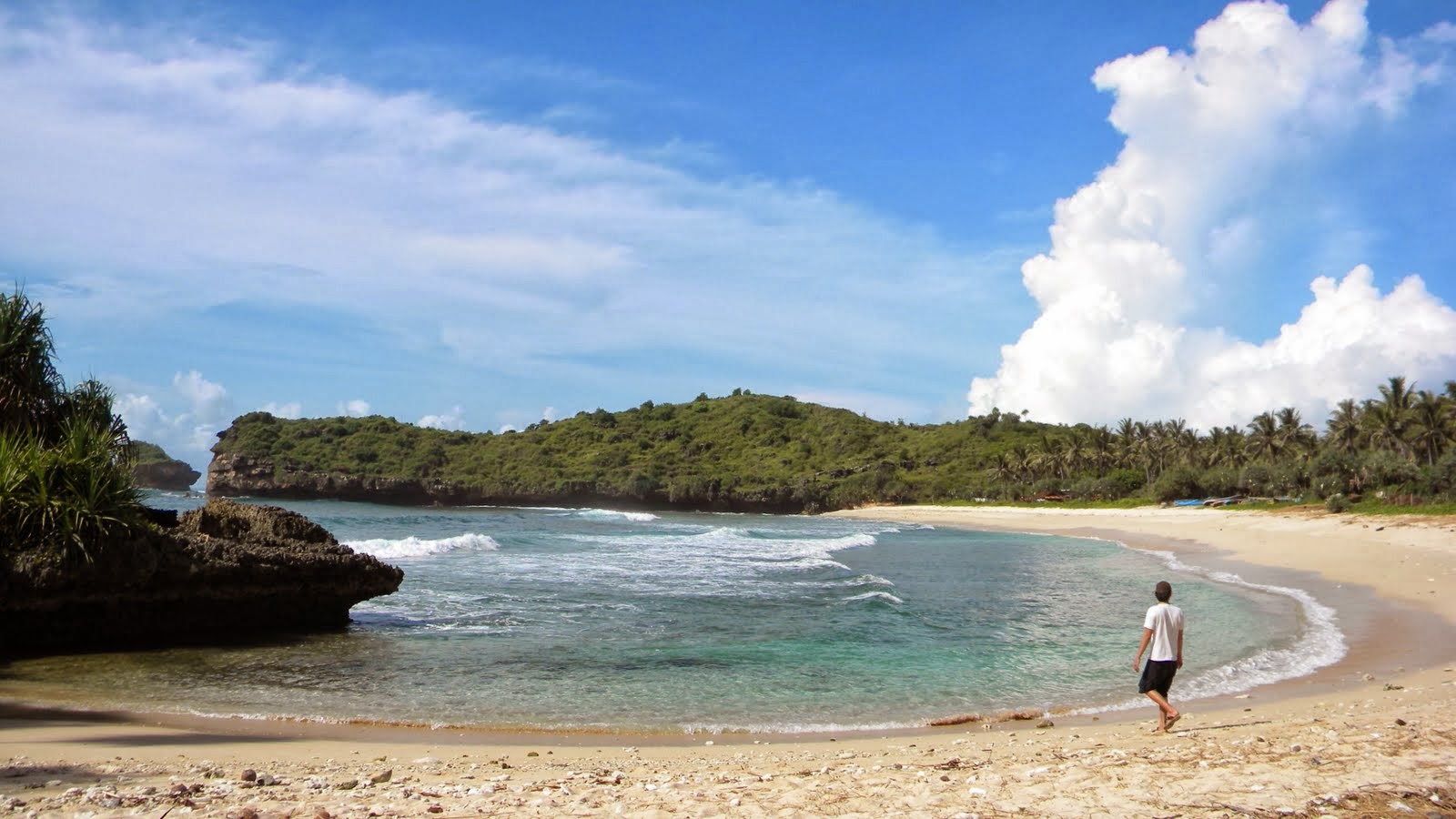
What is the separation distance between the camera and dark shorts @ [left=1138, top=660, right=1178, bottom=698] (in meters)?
8.90

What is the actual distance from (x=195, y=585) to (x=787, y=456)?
413ft

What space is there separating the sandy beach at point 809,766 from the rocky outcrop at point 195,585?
2.79m

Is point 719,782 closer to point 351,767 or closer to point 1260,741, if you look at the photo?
point 351,767

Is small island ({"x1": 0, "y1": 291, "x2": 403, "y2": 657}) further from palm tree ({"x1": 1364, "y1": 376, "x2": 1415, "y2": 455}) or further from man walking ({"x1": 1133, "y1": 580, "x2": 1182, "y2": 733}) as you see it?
palm tree ({"x1": 1364, "y1": 376, "x2": 1415, "y2": 455})

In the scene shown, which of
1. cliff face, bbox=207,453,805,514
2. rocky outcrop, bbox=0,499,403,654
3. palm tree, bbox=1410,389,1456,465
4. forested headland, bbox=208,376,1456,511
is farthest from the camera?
cliff face, bbox=207,453,805,514

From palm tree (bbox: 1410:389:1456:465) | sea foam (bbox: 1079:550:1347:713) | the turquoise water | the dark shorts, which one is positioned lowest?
the turquoise water

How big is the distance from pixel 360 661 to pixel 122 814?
793 cm

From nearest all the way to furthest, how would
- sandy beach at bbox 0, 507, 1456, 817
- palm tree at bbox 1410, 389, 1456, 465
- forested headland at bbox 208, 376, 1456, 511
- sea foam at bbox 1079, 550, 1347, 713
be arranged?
sandy beach at bbox 0, 507, 1456, 817
sea foam at bbox 1079, 550, 1347, 713
palm tree at bbox 1410, 389, 1456, 465
forested headland at bbox 208, 376, 1456, 511

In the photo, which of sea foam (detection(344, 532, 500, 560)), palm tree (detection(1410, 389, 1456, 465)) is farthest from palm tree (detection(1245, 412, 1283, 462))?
sea foam (detection(344, 532, 500, 560))

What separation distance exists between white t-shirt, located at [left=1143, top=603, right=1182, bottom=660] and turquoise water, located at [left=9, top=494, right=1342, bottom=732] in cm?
254

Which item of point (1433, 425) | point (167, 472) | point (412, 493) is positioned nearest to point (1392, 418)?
point (1433, 425)

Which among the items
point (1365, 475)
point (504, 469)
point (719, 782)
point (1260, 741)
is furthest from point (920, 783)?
point (504, 469)

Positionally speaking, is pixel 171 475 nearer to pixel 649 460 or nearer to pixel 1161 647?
pixel 649 460

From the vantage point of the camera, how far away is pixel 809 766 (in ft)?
24.5
